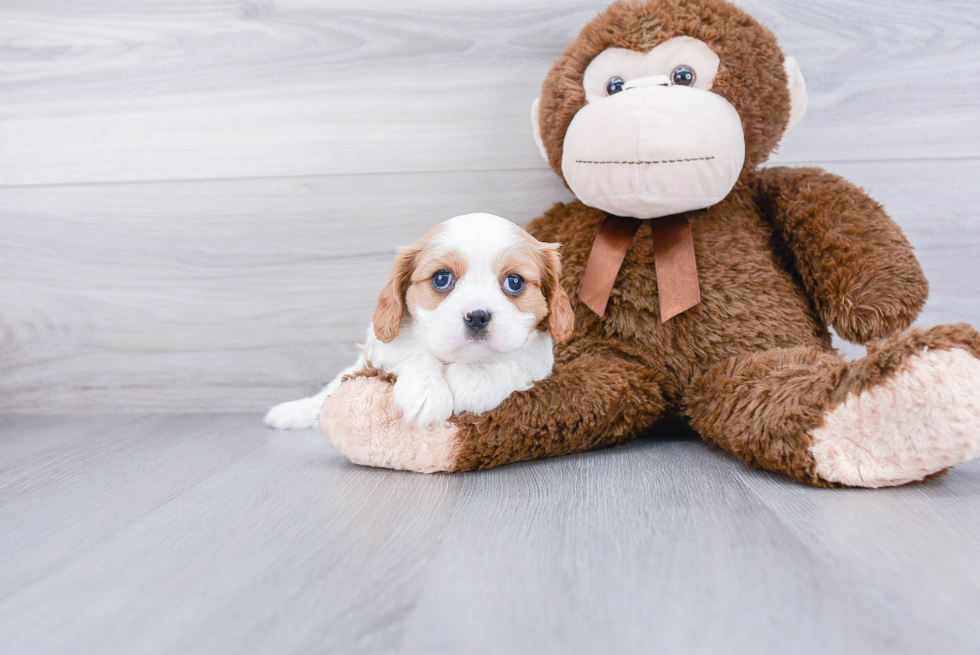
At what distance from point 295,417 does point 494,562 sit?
2.56 feet

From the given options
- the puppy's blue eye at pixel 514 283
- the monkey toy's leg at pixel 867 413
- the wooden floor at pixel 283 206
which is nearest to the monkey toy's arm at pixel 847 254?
the monkey toy's leg at pixel 867 413

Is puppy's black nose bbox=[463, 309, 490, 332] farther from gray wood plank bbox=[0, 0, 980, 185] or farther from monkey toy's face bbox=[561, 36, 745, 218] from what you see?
gray wood plank bbox=[0, 0, 980, 185]

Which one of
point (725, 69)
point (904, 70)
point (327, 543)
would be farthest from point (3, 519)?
point (904, 70)

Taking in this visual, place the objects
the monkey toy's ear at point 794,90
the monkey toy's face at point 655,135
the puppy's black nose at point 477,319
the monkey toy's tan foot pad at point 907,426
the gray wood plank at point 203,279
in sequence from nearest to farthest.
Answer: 1. the monkey toy's tan foot pad at point 907,426
2. the puppy's black nose at point 477,319
3. the monkey toy's face at point 655,135
4. the monkey toy's ear at point 794,90
5. the gray wood plank at point 203,279

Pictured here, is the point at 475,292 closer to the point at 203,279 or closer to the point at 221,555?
the point at 221,555

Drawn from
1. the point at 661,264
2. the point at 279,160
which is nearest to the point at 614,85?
the point at 661,264

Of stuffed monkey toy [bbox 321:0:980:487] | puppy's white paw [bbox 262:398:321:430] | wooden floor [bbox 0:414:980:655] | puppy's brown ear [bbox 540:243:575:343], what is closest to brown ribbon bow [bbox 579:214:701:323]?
stuffed monkey toy [bbox 321:0:980:487]

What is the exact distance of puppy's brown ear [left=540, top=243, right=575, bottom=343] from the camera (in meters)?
0.87

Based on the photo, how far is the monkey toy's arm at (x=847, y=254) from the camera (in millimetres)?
926

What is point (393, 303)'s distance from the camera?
0.86 metres

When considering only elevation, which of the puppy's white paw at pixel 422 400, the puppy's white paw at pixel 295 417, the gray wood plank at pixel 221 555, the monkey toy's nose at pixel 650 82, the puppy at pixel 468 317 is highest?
the monkey toy's nose at pixel 650 82

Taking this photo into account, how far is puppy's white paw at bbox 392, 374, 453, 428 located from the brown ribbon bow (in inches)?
12.1

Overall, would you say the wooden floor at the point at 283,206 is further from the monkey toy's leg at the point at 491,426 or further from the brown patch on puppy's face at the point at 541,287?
the brown patch on puppy's face at the point at 541,287

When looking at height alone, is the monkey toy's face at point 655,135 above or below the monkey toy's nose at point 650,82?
below
